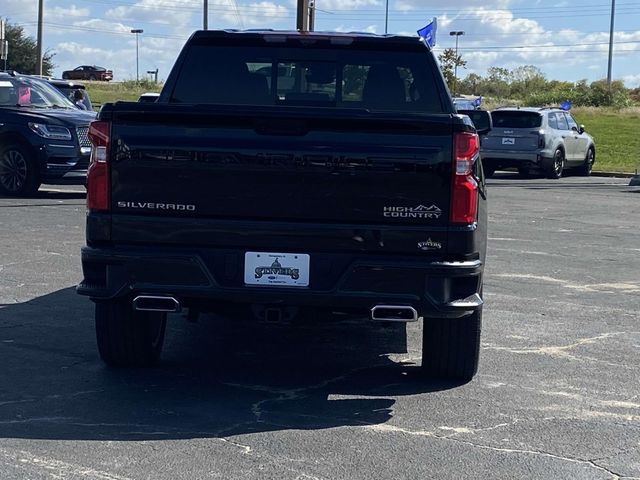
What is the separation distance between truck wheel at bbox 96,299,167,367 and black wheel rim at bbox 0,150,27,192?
10.5 meters

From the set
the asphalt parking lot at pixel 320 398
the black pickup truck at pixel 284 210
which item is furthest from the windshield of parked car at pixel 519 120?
the black pickup truck at pixel 284 210

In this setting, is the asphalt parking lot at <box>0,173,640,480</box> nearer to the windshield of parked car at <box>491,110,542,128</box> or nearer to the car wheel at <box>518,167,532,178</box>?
the windshield of parked car at <box>491,110,542,128</box>

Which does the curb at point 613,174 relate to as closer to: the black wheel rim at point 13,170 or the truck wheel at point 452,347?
the black wheel rim at point 13,170

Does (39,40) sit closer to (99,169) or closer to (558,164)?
(558,164)

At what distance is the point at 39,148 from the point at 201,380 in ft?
35.0

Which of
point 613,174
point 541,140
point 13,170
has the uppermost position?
point 541,140

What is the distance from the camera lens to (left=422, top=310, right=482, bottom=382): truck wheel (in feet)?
19.8

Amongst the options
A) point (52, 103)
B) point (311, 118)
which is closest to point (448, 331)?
point (311, 118)

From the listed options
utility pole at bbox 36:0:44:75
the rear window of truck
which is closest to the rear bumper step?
the rear window of truck

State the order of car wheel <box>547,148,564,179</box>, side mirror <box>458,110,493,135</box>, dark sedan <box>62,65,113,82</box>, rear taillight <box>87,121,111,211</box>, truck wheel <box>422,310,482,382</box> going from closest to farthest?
rear taillight <box>87,121,111,211</box>, truck wheel <box>422,310,482,382</box>, side mirror <box>458,110,493,135</box>, car wheel <box>547,148,564,179</box>, dark sedan <box>62,65,113,82</box>

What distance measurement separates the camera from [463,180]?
5.45 metres

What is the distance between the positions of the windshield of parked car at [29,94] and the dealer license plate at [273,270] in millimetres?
12224

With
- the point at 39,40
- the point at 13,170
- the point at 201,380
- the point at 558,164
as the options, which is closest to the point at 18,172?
the point at 13,170

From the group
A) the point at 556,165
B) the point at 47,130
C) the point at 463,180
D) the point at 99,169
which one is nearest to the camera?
the point at 463,180
